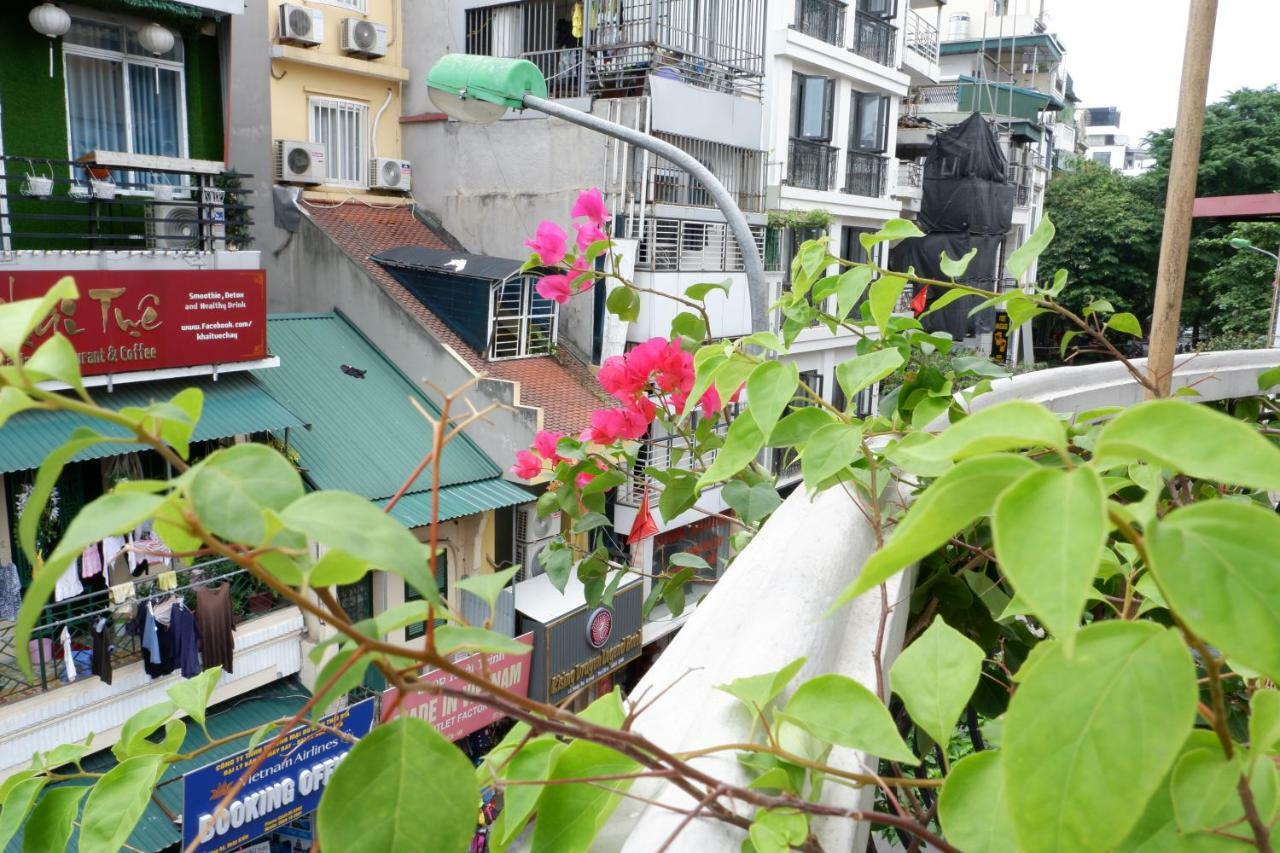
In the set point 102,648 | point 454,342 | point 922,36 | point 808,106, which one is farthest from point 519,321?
point 922,36

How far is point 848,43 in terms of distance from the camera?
46.2 feet

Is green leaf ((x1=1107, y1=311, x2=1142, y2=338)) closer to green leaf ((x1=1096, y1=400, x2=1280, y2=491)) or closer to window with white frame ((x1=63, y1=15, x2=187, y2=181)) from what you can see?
green leaf ((x1=1096, y1=400, x2=1280, y2=491))

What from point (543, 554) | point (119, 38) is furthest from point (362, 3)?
point (543, 554)

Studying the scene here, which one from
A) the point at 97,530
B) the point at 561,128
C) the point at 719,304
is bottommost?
the point at 719,304

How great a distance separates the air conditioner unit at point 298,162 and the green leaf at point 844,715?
33.8ft

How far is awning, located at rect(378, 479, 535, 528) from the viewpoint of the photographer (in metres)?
8.15

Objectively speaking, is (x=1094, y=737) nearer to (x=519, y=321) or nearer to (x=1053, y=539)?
(x=1053, y=539)

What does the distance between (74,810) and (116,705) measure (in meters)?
7.31

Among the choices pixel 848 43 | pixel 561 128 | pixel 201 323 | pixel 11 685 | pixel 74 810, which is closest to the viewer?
pixel 74 810

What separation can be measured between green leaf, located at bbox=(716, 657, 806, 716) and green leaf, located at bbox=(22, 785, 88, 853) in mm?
469

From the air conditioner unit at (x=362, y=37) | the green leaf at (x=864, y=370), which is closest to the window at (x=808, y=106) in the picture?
the air conditioner unit at (x=362, y=37)

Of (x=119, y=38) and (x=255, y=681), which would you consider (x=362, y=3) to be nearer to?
(x=119, y=38)

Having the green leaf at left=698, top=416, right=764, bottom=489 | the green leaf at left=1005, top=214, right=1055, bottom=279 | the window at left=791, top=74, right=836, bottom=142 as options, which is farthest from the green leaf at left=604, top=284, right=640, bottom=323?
the window at left=791, top=74, right=836, bottom=142

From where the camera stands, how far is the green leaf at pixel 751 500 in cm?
161
